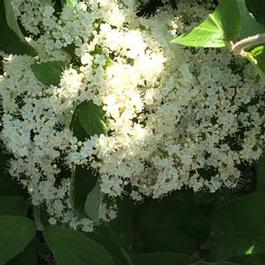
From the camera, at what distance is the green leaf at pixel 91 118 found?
0.99 m

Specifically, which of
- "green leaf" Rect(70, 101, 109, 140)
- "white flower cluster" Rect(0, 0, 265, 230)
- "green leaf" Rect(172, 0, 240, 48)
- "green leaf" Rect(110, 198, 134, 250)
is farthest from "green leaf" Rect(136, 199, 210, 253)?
"green leaf" Rect(172, 0, 240, 48)

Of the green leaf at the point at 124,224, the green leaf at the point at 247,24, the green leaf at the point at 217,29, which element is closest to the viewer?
the green leaf at the point at 217,29

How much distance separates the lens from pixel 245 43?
0.94 metres

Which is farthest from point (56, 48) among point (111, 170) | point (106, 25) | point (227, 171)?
→ point (227, 171)

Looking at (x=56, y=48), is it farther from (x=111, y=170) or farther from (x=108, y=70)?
(x=111, y=170)

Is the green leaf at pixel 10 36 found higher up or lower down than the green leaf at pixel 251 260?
higher up

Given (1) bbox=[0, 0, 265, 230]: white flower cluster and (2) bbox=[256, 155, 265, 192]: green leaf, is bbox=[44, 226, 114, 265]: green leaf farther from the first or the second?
(2) bbox=[256, 155, 265, 192]: green leaf

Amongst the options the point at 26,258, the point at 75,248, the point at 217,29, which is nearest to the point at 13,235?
the point at 75,248

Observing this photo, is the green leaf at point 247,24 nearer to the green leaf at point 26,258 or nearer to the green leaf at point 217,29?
the green leaf at point 217,29

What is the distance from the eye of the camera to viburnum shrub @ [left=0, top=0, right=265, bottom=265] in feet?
3.25

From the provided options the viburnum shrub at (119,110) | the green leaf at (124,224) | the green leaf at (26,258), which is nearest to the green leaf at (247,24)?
the viburnum shrub at (119,110)

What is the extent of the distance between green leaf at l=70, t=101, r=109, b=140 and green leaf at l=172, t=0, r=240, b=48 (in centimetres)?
16

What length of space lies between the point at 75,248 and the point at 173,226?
25 centimetres

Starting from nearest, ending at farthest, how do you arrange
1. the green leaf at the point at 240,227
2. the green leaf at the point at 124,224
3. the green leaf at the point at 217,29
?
the green leaf at the point at 217,29
the green leaf at the point at 240,227
the green leaf at the point at 124,224
